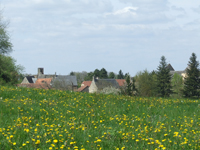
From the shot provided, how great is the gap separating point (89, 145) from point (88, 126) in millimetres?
1703

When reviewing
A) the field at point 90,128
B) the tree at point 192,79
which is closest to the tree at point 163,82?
the tree at point 192,79

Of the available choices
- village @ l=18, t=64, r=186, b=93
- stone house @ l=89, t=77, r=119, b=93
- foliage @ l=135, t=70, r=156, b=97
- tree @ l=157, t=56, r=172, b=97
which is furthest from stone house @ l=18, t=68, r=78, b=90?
tree @ l=157, t=56, r=172, b=97

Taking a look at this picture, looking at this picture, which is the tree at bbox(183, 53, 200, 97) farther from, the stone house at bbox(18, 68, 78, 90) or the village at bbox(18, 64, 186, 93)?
the stone house at bbox(18, 68, 78, 90)

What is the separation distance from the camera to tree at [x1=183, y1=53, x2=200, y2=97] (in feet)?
184

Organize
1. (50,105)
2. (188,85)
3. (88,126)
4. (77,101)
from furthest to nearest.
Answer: (188,85) → (77,101) → (50,105) → (88,126)

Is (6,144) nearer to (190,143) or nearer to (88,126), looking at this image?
(88,126)

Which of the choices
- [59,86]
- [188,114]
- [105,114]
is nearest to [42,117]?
[105,114]

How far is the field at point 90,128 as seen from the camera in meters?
5.18

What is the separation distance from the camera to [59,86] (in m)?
71.4

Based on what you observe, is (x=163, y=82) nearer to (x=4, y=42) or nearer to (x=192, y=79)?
(x=192, y=79)

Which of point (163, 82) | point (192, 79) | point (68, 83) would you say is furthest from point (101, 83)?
point (192, 79)

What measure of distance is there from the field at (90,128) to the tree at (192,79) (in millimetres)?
48675

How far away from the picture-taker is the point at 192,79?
56.1 meters

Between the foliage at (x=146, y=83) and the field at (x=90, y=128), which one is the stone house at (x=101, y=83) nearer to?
the foliage at (x=146, y=83)
